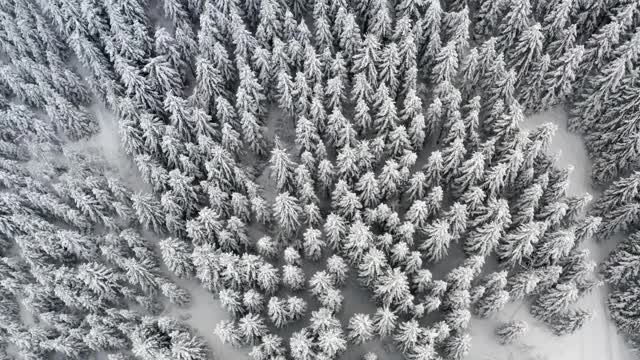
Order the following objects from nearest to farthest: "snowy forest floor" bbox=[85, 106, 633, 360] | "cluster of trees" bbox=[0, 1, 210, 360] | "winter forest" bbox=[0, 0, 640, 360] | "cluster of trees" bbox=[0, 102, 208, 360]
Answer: "winter forest" bbox=[0, 0, 640, 360] → "cluster of trees" bbox=[0, 102, 208, 360] → "cluster of trees" bbox=[0, 1, 210, 360] → "snowy forest floor" bbox=[85, 106, 633, 360]

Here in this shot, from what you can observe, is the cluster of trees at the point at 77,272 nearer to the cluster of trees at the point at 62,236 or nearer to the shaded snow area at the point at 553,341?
the cluster of trees at the point at 62,236

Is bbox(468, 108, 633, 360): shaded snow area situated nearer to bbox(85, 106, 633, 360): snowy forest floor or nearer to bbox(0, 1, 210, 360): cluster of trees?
bbox(85, 106, 633, 360): snowy forest floor

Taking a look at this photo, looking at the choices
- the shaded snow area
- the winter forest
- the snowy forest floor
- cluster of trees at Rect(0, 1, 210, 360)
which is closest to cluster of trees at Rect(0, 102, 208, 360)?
cluster of trees at Rect(0, 1, 210, 360)

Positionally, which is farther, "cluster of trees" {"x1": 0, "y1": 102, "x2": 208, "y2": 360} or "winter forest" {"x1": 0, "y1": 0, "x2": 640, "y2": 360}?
"cluster of trees" {"x1": 0, "y1": 102, "x2": 208, "y2": 360}

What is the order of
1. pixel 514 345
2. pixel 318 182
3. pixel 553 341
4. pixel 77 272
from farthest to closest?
pixel 318 182 → pixel 77 272 → pixel 553 341 → pixel 514 345

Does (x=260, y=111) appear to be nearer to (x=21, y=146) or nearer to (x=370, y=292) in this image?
(x=370, y=292)

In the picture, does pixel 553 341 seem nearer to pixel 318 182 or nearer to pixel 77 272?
pixel 318 182

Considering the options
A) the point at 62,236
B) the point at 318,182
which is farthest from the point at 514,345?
the point at 62,236

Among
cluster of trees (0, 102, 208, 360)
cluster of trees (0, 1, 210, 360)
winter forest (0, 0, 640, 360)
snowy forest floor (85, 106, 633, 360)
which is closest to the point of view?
winter forest (0, 0, 640, 360)

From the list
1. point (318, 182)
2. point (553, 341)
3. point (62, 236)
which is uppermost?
point (318, 182)

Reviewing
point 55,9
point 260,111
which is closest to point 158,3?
point 55,9
